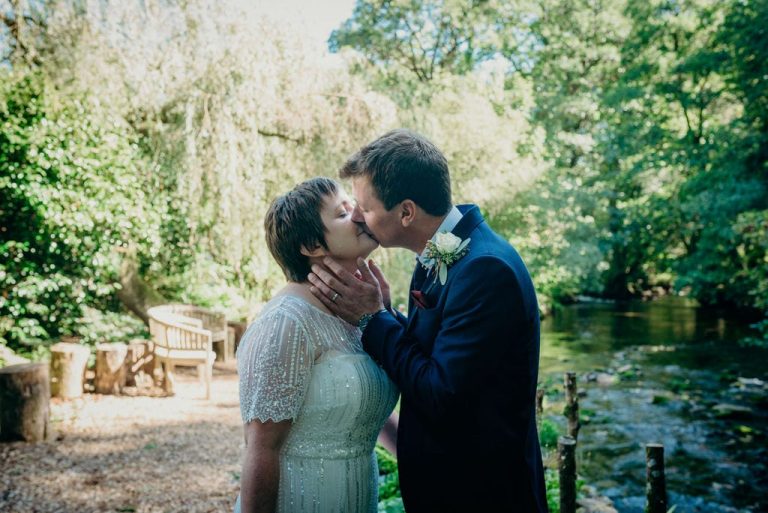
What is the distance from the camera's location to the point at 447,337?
73.6 inches

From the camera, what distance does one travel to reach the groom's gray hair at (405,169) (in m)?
2.15

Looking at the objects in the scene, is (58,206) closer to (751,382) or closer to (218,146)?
(218,146)

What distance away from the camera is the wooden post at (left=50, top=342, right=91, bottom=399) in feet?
25.1

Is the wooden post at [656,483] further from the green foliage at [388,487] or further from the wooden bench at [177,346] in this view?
the wooden bench at [177,346]

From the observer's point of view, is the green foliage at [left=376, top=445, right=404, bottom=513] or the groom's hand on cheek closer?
the groom's hand on cheek

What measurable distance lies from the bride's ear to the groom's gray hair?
33 cm

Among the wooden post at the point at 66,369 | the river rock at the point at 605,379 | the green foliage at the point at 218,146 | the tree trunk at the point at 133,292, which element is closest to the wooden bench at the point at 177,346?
the wooden post at the point at 66,369

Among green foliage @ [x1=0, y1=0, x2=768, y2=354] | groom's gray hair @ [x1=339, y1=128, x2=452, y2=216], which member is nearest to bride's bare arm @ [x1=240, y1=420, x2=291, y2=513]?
groom's gray hair @ [x1=339, y1=128, x2=452, y2=216]

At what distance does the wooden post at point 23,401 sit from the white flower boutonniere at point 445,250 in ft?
18.5

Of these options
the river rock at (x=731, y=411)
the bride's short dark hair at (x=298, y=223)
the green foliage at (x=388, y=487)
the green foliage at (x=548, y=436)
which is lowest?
the river rock at (x=731, y=411)

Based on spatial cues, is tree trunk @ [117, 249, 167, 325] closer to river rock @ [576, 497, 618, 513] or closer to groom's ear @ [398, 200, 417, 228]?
river rock @ [576, 497, 618, 513]

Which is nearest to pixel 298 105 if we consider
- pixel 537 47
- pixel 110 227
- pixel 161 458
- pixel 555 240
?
pixel 110 227

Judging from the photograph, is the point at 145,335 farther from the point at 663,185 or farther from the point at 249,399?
the point at 663,185

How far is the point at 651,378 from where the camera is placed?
1222 centimetres
